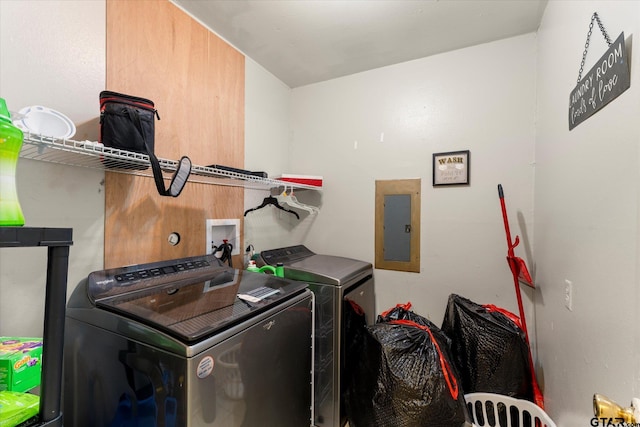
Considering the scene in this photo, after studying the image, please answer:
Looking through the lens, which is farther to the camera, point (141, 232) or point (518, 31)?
point (518, 31)

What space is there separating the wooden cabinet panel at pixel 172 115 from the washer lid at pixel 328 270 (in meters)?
0.62

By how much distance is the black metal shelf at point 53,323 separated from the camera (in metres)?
0.57

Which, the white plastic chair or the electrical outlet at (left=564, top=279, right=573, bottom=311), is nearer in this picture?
the electrical outlet at (left=564, top=279, right=573, bottom=311)

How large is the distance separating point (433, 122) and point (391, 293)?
4.55 ft

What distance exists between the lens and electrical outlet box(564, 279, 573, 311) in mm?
1125

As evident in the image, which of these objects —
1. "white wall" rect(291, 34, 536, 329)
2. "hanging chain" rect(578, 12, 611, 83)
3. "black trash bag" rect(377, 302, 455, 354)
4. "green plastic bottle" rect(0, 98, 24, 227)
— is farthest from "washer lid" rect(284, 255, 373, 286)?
"hanging chain" rect(578, 12, 611, 83)

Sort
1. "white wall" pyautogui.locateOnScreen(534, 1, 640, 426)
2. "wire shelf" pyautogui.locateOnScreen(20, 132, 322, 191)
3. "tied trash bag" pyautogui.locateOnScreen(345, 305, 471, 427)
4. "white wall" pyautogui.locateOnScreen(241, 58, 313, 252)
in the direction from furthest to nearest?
"white wall" pyautogui.locateOnScreen(241, 58, 313, 252)
"tied trash bag" pyautogui.locateOnScreen(345, 305, 471, 427)
"wire shelf" pyautogui.locateOnScreen(20, 132, 322, 191)
"white wall" pyautogui.locateOnScreen(534, 1, 640, 426)

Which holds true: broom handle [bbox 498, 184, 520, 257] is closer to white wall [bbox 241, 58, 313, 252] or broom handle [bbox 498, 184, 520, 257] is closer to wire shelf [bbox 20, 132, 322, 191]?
white wall [bbox 241, 58, 313, 252]

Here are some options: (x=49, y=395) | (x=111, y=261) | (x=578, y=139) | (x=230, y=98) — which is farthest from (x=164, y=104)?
(x=578, y=139)

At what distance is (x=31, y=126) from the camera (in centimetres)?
92

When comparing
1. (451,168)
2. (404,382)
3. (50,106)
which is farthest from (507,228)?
(50,106)

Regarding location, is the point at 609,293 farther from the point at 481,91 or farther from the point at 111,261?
the point at 111,261

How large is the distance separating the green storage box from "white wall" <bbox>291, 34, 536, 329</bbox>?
1877mm

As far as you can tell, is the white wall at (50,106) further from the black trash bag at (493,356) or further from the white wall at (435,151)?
the black trash bag at (493,356)
